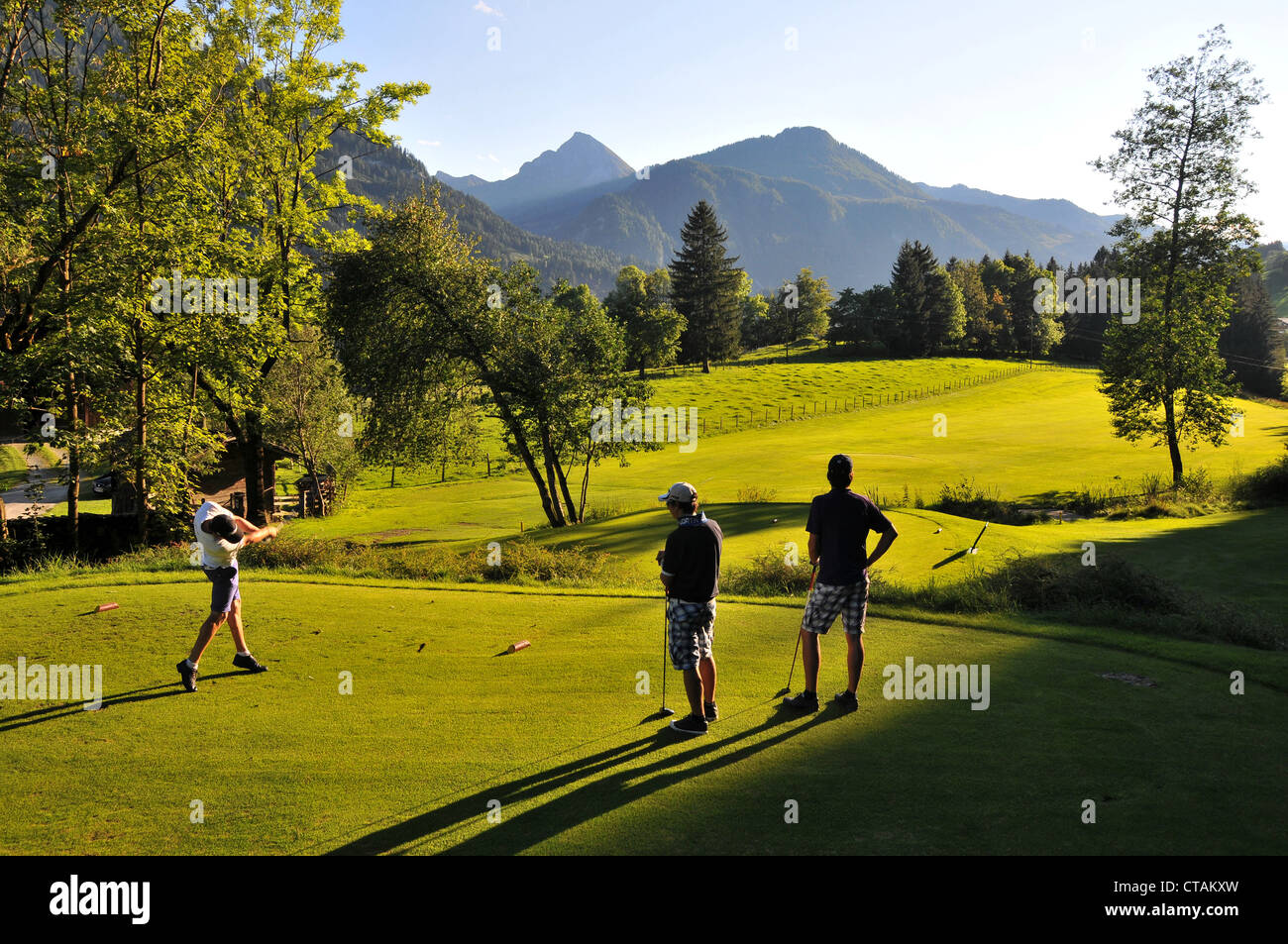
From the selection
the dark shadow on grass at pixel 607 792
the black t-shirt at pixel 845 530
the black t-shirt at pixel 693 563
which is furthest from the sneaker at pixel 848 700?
the black t-shirt at pixel 693 563

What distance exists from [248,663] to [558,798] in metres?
5.58

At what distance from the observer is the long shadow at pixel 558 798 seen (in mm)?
5484

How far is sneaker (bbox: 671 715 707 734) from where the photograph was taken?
7.44 m

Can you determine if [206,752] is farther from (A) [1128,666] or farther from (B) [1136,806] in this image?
(A) [1128,666]

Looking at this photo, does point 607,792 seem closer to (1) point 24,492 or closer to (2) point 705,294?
(1) point 24,492

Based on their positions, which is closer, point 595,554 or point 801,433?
point 595,554

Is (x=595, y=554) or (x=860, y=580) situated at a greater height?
(x=860, y=580)

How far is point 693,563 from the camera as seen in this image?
297 inches

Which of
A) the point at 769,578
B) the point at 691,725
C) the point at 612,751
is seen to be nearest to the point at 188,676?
the point at 612,751

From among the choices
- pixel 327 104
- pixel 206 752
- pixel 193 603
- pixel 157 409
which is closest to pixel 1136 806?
pixel 206 752

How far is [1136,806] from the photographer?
5.66 m

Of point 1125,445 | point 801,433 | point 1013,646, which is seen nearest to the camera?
point 1013,646

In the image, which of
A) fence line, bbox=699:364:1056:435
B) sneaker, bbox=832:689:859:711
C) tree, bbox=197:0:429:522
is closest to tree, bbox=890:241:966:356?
fence line, bbox=699:364:1056:435

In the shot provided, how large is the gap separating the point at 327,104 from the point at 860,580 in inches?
1081
